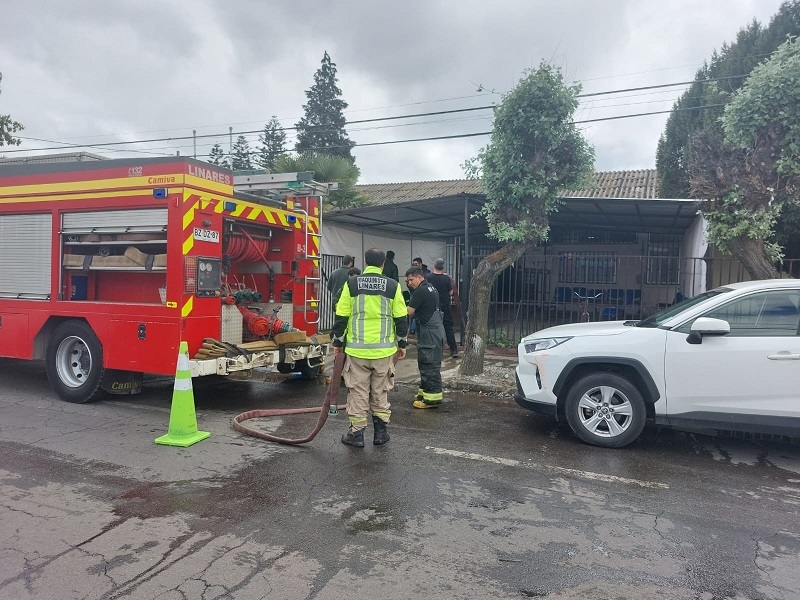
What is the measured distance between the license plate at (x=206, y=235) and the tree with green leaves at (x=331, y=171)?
28.6 feet

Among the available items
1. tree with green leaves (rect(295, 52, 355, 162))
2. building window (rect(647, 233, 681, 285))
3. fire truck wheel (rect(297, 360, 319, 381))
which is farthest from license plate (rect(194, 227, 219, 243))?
tree with green leaves (rect(295, 52, 355, 162))

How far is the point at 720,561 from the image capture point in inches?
135

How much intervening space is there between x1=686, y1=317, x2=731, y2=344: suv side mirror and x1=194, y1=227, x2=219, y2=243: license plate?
511 centimetres

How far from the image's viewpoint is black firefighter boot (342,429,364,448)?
5.54m

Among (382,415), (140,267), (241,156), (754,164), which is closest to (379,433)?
(382,415)

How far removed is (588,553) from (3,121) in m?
22.2

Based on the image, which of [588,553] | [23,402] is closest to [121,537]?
[588,553]

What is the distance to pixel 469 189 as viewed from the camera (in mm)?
21062

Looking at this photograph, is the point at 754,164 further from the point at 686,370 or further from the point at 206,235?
the point at 206,235

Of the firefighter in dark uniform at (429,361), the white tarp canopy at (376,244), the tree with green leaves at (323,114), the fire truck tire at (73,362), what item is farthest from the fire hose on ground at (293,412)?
the tree with green leaves at (323,114)

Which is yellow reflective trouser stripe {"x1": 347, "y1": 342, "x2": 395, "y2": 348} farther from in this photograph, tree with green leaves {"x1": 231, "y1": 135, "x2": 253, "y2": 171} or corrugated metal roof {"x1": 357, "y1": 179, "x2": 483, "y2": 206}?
tree with green leaves {"x1": 231, "y1": 135, "x2": 253, "y2": 171}

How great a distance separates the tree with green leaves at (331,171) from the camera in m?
15.4

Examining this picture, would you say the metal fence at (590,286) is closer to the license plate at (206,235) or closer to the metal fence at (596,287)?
the metal fence at (596,287)

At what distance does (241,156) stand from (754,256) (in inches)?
1447
